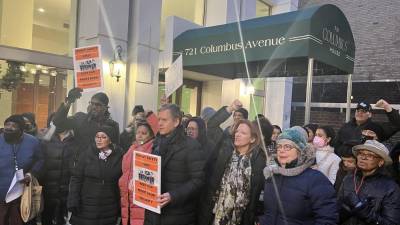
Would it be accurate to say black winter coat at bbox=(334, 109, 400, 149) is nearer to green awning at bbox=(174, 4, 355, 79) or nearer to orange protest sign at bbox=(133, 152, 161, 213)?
green awning at bbox=(174, 4, 355, 79)

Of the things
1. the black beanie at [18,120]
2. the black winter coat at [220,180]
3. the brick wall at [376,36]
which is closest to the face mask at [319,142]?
the black winter coat at [220,180]

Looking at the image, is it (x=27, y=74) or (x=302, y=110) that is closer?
(x=27, y=74)

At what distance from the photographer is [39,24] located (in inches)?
315

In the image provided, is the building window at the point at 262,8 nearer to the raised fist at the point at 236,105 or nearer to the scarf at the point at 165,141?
the raised fist at the point at 236,105

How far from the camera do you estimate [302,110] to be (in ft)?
50.3

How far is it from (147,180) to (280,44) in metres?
5.15

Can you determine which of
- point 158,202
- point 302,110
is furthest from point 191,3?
point 158,202

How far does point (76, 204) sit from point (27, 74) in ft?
15.7

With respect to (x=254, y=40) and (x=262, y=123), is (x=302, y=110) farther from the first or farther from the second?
(x=262, y=123)

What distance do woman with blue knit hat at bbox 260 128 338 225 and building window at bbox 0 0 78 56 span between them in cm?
650

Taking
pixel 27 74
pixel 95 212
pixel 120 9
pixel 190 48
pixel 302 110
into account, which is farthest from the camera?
pixel 302 110

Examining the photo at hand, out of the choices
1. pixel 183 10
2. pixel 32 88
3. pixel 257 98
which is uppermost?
pixel 183 10

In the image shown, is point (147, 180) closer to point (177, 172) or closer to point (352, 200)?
point (177, 172)

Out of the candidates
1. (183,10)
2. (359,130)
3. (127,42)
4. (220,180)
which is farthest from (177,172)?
(183,10)
